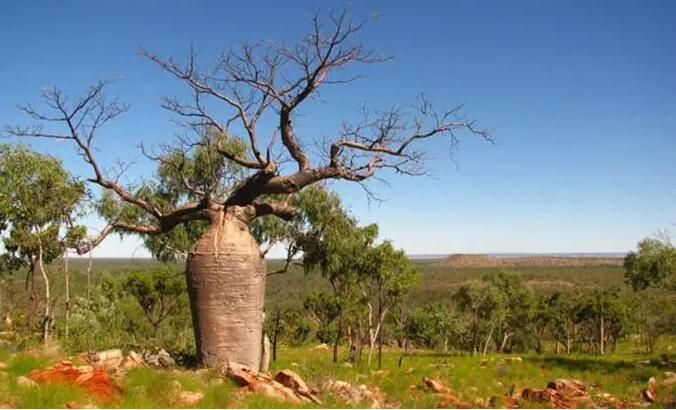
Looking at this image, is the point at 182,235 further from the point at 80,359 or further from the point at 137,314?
the point at 137,314

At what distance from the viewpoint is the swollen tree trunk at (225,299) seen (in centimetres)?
741

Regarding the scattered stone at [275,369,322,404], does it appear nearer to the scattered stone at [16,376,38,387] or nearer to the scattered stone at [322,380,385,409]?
the scattered stone at [322,380,385,409]

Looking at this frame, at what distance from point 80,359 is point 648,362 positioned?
19713mm

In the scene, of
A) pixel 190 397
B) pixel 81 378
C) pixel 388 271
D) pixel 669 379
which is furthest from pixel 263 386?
pixel 669 379

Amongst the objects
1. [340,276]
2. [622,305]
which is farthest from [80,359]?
[622,305]

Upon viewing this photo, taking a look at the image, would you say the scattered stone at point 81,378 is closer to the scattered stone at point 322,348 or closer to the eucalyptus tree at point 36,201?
the eucalyptus tree at point 36,201

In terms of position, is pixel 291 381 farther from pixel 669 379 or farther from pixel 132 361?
pixel 669 379

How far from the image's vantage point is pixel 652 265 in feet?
80.7

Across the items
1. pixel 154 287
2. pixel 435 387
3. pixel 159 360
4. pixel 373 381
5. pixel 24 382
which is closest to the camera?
pixel 24 382

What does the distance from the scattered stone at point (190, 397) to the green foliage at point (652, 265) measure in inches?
709

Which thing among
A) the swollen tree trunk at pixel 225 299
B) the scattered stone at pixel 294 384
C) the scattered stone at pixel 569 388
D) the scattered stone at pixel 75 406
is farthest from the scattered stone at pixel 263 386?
the scattered stone at pixel 569 388

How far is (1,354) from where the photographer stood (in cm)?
686

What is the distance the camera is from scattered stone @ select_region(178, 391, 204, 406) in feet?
19.0

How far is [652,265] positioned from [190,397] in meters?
24.4
